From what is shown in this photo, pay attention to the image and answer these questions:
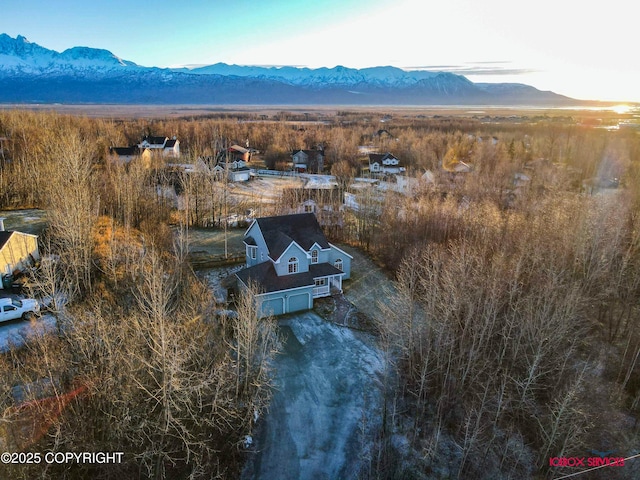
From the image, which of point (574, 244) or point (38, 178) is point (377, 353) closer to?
point (574, 244)

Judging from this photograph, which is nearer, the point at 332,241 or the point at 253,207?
the point at 332,241

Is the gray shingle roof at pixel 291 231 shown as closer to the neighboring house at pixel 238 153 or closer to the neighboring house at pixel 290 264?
the neighboring house at pixel 290 264

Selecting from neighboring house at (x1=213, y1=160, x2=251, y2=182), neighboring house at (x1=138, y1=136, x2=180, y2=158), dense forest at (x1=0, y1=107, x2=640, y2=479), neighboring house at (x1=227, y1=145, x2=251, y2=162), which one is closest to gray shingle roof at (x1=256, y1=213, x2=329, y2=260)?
dense forest at (x1=0, y1=107, x2=640, y2=479)

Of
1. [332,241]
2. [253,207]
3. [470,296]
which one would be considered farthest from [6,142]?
[470,296]

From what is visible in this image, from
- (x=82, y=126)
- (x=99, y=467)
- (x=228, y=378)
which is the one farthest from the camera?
(x=82, y=126)

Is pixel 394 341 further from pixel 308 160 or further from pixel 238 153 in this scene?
pixel 238 153

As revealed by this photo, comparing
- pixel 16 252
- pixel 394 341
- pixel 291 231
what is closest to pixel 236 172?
pixel 291 231

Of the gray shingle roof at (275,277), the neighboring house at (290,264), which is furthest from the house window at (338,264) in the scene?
the gray shingle roof at (275,277)
